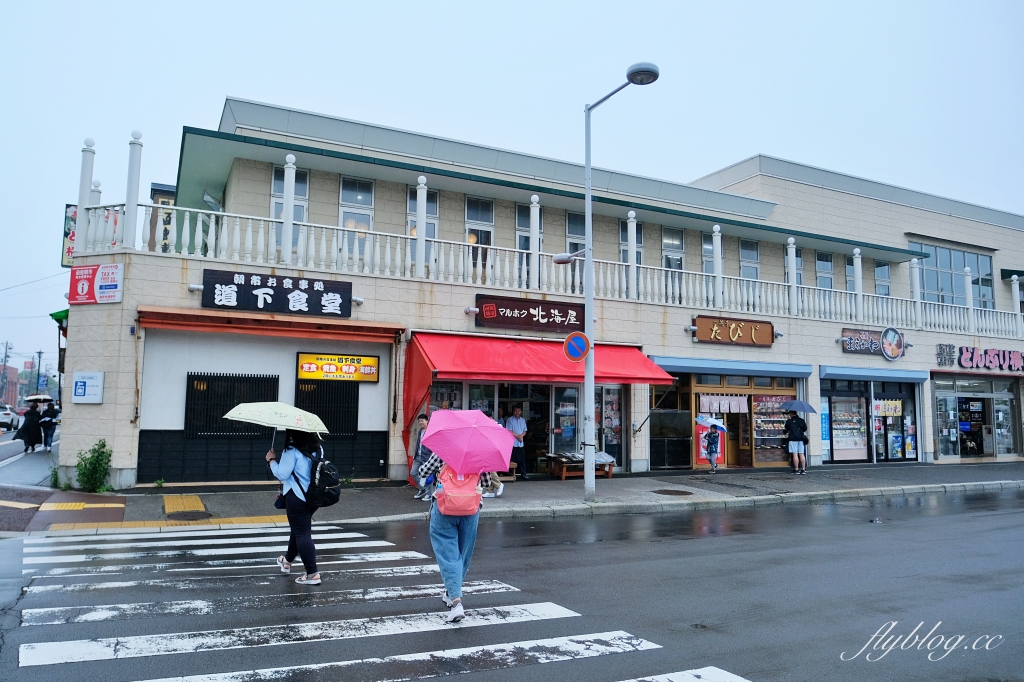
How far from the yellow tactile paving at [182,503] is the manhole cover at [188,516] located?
24 centimetres

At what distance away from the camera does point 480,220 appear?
20047mm

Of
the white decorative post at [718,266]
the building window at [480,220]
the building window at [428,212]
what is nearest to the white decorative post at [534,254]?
the building window at [480,220]

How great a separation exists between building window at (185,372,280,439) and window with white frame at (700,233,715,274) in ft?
46.8

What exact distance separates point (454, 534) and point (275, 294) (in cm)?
1000

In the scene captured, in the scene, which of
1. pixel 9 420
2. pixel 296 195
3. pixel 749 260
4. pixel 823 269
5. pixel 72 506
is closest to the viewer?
pixel 72 506

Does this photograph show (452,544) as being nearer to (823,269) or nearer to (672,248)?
(672,248)

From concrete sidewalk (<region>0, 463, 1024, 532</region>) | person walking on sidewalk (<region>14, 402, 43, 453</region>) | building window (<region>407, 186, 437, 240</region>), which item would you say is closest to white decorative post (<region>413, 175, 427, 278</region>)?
building window (<region>407, 186, 437, 240</region>)

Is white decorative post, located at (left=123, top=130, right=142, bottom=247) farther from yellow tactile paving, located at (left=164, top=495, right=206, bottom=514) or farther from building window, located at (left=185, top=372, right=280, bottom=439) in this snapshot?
yellow tactile paving, located at (left=164, top=495, right=206, bottom=514)

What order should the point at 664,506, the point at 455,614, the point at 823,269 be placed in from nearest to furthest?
the point at 455,614
the point at 664,506
the point at 823,269

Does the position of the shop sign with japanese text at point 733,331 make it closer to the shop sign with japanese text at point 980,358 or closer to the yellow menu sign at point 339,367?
the shop sign with japanese text at point 980,358

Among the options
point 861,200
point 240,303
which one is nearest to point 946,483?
point 861,200

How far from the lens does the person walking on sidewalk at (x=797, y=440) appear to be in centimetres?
2038
